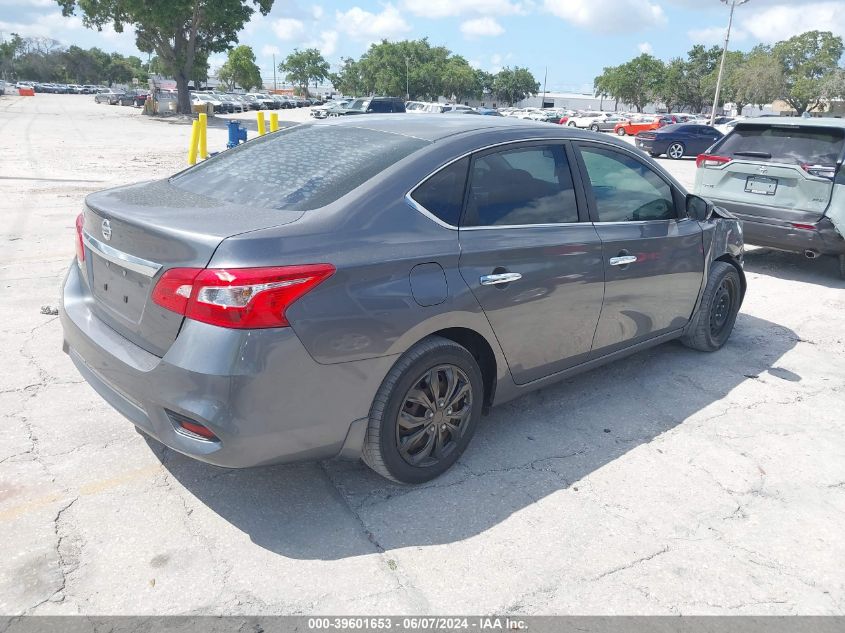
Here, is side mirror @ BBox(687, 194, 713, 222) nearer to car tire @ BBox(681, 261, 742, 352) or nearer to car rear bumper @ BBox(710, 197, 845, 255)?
car tire @ BBox(681, 261, 742, 352)

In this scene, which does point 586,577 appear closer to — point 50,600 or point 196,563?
point 196,563

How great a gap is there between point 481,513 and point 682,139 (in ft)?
85.7

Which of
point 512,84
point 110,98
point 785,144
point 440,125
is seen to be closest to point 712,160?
point 785,144

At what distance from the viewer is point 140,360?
271 centimetres

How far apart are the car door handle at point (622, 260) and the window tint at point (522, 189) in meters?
0.35

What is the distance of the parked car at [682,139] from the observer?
2598 cm

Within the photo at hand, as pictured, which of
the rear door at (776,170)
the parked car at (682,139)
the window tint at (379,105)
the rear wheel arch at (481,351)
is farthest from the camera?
the window tint at (379,105)

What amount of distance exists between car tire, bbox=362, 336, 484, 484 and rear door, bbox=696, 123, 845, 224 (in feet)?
18.3

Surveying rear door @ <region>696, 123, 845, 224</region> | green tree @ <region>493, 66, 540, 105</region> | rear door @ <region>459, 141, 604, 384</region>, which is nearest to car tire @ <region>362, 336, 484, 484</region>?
rear door @ <region>459, 141, 604, 384</region>

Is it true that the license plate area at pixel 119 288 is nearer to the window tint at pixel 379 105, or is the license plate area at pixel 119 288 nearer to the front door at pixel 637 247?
the front door at pixel 637 247

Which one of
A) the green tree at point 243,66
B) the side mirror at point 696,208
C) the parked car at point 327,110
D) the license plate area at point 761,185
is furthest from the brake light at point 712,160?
the green tree at point 243,66

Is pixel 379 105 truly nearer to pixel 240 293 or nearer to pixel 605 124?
pixel 605 124

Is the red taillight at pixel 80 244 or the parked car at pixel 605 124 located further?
the parked car at pixel 605 124

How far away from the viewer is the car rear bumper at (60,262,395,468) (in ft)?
8.09
